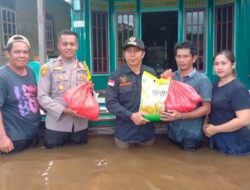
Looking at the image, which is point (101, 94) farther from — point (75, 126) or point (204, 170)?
point (204, 170)

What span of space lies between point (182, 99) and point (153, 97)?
316 mm

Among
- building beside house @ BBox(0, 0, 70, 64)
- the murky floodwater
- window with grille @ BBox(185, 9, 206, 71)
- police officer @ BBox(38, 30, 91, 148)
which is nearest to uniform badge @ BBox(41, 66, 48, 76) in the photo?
police officer @ BBox(38, 30, 91, 148)

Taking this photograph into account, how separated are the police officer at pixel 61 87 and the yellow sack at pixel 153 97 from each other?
0.79 meters

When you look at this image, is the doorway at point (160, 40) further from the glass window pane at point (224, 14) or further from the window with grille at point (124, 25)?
the glass window pane at point (224, 14)

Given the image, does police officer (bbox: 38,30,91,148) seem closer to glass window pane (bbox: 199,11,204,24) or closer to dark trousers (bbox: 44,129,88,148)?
dark trousers (bbox: 44,129,88,148)

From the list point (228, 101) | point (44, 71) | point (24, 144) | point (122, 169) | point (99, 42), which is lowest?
point (122, 169)

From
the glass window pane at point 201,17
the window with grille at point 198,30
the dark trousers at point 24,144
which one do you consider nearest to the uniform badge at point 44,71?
the dark trousers at point 24,144

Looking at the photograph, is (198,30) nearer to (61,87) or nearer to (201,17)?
(201,17)

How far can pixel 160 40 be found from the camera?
11117 millimetres

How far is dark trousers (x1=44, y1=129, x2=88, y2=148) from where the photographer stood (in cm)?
387

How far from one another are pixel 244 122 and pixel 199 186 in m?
0.93

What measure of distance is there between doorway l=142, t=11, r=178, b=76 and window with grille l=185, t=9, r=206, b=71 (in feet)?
8.06

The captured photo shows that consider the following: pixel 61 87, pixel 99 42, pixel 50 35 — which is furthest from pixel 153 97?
pixel 50 35

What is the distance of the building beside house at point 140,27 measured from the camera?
22.2 ft
